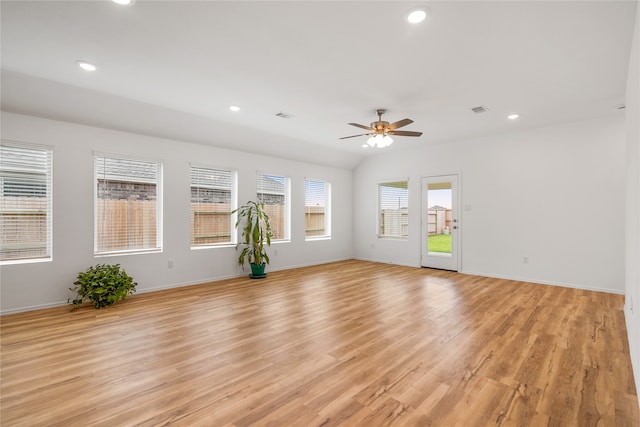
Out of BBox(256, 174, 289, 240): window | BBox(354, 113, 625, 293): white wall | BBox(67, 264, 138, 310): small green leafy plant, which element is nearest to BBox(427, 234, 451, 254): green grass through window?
BBox(354, 113, 625, 293): white wall

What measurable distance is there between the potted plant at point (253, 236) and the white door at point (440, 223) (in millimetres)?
3684

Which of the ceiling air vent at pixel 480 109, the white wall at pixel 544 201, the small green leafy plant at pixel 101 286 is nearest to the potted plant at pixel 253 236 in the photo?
the small green leafy plant at pixel 101 286

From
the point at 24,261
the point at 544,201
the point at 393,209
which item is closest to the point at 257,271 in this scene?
the point at 24,261

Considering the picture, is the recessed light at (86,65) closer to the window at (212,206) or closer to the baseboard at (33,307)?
the window at (212,206)

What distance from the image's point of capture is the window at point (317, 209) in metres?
7.68

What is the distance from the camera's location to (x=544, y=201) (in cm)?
550

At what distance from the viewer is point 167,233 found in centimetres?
523

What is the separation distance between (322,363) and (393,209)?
577 cm

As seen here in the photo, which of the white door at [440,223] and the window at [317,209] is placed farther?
the window at [317,209]

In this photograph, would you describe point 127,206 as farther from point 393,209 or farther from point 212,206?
point 393,209

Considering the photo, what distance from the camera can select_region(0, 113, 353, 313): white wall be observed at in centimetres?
401

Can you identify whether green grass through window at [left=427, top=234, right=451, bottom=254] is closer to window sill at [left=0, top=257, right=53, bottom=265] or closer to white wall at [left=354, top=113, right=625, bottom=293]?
white wall at [left=354, top=113, right=625, bottom=293]

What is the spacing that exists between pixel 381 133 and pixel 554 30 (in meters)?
2.21

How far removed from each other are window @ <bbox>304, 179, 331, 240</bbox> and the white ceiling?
2.76 metres
